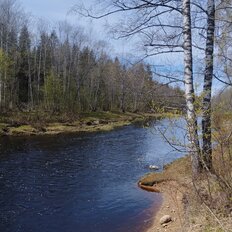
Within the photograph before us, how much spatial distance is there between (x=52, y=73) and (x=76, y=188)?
36.9 metres

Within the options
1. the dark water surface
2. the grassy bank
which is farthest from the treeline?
the dark water surface

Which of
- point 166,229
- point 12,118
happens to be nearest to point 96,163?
point 166,229

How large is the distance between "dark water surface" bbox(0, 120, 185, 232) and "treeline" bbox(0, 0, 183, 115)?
18386 mm

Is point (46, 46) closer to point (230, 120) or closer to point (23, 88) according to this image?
point (23, 88)

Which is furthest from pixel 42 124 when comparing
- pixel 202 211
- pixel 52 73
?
pixel 202 211

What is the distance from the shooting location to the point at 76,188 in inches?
535

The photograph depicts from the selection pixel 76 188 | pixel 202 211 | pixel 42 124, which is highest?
pixel 42 124

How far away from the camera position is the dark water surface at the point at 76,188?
992 cm

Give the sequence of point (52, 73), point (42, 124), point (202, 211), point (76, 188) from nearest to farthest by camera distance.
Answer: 1. point (202, 211)
2. point (76, 188)
3. point (42, 124)
4. point (52, 73)

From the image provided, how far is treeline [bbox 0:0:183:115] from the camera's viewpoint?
44.9 m

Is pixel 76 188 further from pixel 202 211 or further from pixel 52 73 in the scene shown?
pixel 52 73

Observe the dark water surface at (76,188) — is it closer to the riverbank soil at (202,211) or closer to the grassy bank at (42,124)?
the riverbank soil at (202,211)

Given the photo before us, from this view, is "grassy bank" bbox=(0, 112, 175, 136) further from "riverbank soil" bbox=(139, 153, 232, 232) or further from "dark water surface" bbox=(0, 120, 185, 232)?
"riverbank soil" bbox=(139, 153, 232, 232)

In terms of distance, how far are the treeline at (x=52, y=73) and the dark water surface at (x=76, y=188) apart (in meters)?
18.4
